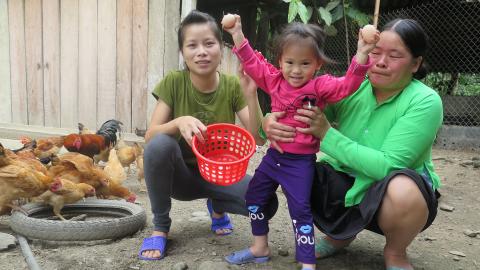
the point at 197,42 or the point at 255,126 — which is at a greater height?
the point at 197,42

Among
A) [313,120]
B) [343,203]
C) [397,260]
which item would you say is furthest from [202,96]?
[397,260]

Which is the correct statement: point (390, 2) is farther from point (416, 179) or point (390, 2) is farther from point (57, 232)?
point (57, 232)

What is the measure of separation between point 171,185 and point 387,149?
1173mm

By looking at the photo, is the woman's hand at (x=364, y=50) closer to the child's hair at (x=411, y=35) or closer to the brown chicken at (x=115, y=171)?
the child's hair at (x=411, y=35)

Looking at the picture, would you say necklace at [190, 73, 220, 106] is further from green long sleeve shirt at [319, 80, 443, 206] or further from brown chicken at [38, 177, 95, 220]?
brown chicken at [38, 177, 95, 220]

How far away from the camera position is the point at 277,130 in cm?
215

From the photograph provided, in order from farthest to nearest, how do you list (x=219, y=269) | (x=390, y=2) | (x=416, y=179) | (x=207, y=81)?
1. (x=390, y=2)
2. (x=207, y=81)
3. (x=219, y=269)
4. (x=416, y=179)

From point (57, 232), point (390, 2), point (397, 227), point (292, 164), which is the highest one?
point (390, 2)

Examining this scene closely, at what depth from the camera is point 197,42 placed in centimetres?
238

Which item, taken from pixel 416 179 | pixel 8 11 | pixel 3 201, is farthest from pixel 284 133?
pixel 8 11

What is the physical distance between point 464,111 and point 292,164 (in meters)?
5.41

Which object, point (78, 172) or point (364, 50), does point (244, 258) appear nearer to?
point (364, 50)

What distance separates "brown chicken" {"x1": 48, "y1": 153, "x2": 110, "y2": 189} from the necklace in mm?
1124

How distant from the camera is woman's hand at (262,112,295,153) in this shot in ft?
7.02
